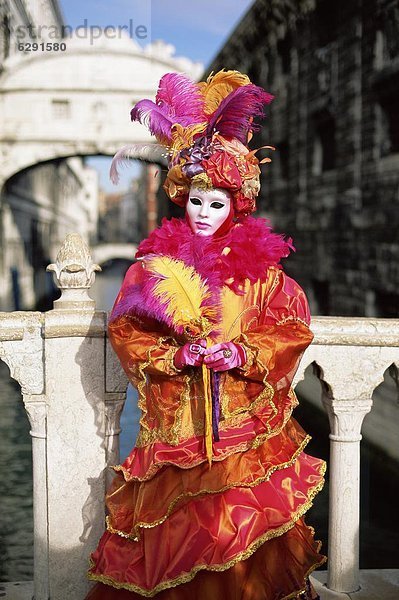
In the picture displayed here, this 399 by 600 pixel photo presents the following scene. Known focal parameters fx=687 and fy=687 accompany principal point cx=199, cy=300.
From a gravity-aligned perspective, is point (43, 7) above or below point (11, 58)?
above

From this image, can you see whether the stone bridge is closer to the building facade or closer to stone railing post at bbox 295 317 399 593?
the building facade

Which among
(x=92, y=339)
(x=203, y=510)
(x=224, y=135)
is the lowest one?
(x=203, y=510)

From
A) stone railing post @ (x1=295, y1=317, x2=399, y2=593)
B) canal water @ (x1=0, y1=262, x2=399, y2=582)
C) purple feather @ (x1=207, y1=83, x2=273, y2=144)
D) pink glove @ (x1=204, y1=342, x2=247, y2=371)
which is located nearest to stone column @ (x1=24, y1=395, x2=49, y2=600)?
pink glove @ (x1=204, y1=342, x2=247, y2=371)

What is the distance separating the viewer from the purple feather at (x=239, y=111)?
251 cm

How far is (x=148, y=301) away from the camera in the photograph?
2.57 meters

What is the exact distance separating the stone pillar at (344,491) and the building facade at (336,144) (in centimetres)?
630

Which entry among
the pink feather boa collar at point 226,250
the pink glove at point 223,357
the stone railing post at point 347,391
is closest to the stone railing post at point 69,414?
the pink feather boa collar at point 226,250

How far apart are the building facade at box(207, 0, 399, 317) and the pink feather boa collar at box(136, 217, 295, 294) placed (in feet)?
22.5

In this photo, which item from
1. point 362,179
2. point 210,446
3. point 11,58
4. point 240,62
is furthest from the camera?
Result: point 11,58

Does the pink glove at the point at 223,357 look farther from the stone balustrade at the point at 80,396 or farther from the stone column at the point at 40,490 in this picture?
the stone column at the point at 40,490

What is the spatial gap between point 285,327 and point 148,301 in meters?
0.53

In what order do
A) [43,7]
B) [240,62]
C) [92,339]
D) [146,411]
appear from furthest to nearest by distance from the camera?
[43,7], [240,62], [92,339], [146,411]

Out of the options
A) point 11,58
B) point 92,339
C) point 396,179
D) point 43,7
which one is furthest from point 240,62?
point 43,7

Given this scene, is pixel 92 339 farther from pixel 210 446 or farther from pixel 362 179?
pixel 362 179
